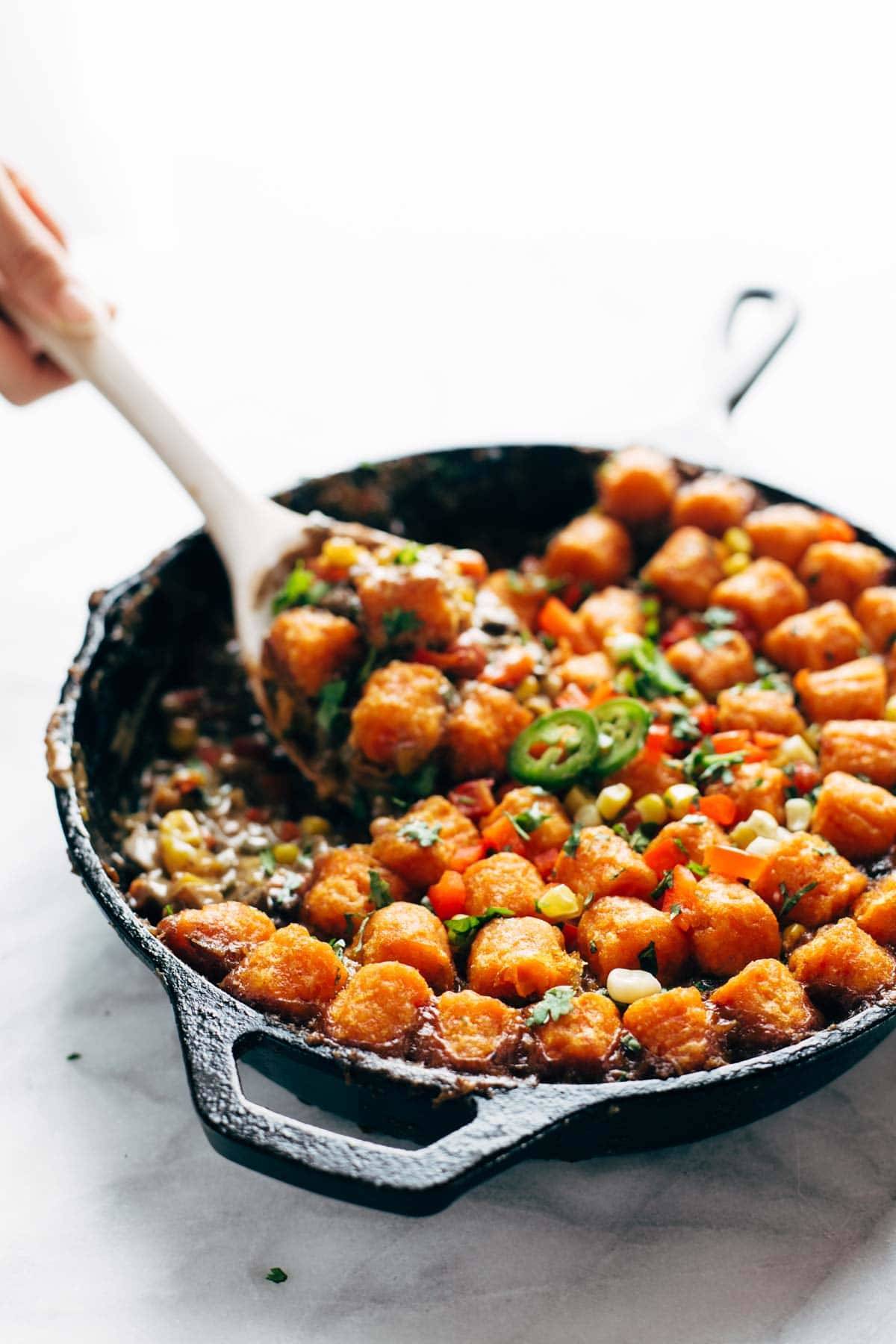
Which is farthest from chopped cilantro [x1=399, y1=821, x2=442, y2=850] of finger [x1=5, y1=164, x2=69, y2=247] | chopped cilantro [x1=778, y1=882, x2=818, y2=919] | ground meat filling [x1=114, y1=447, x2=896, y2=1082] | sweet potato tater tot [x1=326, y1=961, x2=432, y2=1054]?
finger [x1=5, y1=164, x2=69, y2=247]

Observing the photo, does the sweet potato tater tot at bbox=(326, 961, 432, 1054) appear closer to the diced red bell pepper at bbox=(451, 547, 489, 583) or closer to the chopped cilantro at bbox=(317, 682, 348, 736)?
the chopped cilantro at bbox=(317, 682, 348, 736)

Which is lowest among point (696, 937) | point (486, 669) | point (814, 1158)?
point (814, 1158)

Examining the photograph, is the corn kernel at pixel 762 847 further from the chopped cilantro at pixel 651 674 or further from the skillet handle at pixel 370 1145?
Result: the skillet handle at pixel 370 1145

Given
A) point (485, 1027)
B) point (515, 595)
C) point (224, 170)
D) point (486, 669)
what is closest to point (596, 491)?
point (515, 595)

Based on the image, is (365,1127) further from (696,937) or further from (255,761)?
(255,761)

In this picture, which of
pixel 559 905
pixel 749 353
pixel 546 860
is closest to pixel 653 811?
pixel 546 860

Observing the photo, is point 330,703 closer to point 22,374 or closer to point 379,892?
point 379,892

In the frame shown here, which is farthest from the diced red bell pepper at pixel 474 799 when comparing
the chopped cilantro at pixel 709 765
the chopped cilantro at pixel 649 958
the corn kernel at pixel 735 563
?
the corn kernel at pixel 735 563
